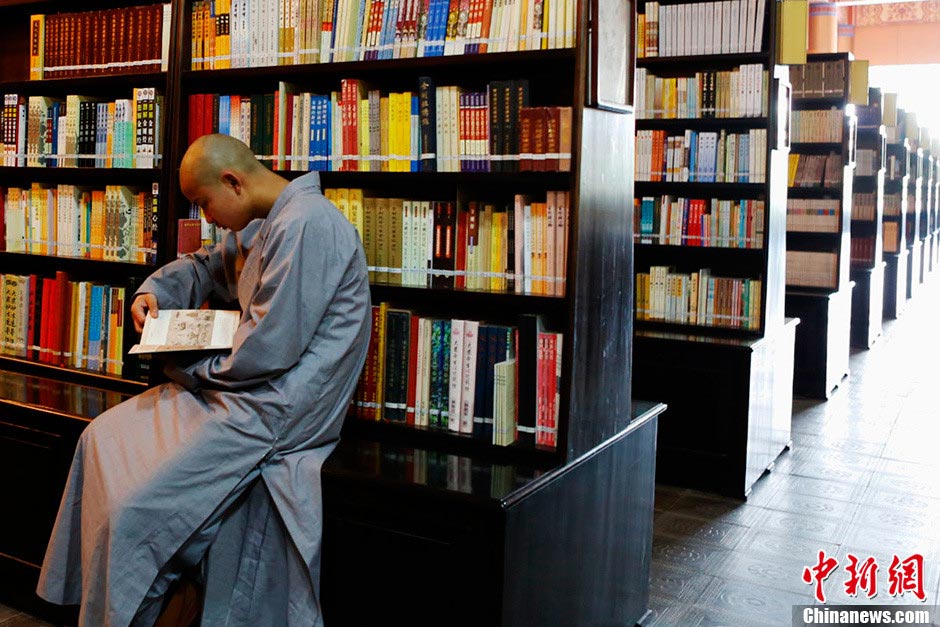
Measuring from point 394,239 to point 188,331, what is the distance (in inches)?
25.6

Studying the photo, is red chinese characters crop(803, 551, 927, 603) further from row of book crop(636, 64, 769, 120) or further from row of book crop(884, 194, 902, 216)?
row of book crop(884, 194, 902, 216)

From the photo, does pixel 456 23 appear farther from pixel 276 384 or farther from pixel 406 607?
pixel 406 607

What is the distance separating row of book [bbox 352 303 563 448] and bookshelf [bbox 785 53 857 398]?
466 centimetres

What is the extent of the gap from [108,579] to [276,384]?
59 cm

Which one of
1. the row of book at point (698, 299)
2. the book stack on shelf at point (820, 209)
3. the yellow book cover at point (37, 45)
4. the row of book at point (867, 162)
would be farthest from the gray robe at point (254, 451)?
the row of book at point (867, 162)

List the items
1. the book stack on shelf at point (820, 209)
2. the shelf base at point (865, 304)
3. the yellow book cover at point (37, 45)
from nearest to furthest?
the yellow book cover at point (37, 45), the book stack on shelf at point (820, 209), the shelf base at point (865, 304)

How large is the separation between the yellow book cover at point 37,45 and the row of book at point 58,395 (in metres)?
1.15

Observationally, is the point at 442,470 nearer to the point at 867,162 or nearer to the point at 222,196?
the point at 222,196

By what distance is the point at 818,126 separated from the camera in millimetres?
7141

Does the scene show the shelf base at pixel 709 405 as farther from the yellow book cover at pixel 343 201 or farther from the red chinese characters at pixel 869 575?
the yellow book cover at pixel 343 201

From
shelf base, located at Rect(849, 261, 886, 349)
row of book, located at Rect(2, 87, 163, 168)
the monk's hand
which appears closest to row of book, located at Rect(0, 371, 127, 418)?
the monk's hand

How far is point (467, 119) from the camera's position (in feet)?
8.91

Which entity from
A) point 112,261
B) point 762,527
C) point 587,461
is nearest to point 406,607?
point 587,461

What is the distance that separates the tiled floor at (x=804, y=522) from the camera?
3.35 meters
